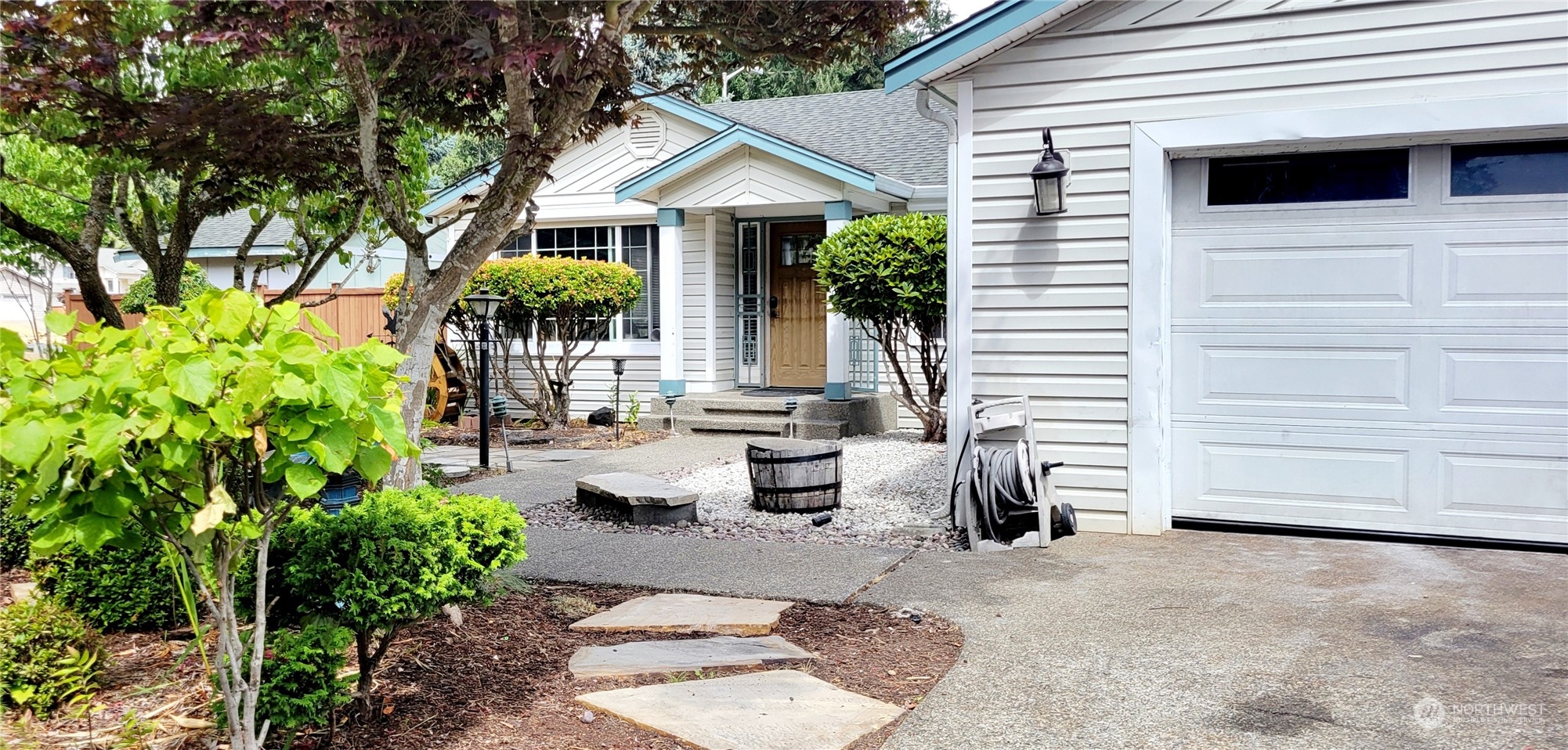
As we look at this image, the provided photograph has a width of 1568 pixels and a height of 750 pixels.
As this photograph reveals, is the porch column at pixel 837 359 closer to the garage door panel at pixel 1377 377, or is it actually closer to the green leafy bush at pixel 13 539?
the garage door panel at pixel 1377 377

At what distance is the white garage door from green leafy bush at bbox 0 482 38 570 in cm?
602

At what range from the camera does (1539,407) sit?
5.88 meters

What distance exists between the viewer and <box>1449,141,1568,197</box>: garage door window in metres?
5.81

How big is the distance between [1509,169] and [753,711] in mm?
5116

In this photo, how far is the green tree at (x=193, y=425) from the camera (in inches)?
90.7

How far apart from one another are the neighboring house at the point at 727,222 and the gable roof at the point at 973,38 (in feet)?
16.2

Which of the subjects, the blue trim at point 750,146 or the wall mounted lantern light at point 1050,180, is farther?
the blue trim at point 750,146

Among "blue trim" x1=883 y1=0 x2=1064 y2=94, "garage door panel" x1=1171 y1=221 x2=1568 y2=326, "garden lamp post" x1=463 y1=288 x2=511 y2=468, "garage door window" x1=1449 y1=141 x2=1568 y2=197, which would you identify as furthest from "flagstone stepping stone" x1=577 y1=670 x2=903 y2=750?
"garden lamp post" x1=463 y1=288 x2=511 y2=468

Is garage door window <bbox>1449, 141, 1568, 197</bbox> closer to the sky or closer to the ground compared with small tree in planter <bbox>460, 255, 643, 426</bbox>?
closer to the sky

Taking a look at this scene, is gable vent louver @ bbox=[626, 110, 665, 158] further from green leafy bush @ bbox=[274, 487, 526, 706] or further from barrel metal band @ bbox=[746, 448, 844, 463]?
green leafy bush @ bbox=[274, 487, 526, 706]

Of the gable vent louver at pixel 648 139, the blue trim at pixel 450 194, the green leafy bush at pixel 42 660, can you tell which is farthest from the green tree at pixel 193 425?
the gable vent louver at pixel 648 139

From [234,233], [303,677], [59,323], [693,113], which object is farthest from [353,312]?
[59,323]

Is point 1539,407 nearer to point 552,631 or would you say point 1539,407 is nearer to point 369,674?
point 552,631

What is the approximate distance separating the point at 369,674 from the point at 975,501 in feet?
12.2
